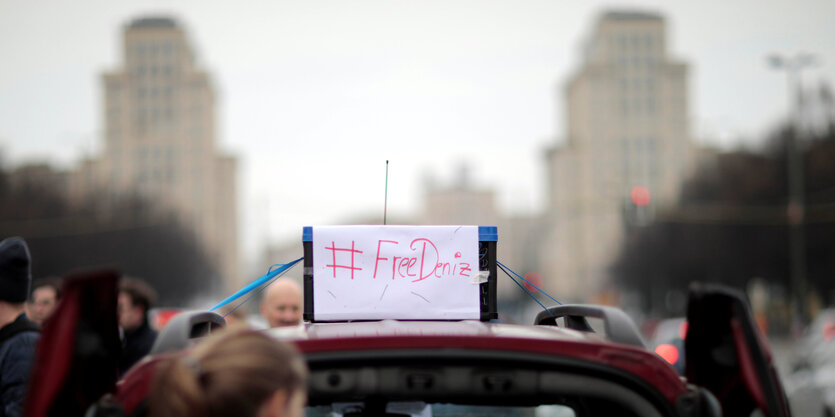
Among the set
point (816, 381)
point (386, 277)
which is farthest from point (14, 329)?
point (816, 381)

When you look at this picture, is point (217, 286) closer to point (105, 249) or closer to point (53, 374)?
point (105, 249)

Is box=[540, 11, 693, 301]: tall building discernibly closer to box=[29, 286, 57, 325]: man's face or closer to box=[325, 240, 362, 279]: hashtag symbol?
box=[29, 286, 57, 325]: man's face

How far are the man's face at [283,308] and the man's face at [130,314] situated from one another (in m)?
1.42

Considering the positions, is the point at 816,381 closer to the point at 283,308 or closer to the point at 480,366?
the point at 283,308

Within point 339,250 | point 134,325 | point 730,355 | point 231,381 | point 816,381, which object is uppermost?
point 339,250

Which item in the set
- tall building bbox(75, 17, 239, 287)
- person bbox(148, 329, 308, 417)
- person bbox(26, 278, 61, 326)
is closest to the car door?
person bbox(148, 329, 308, 417)

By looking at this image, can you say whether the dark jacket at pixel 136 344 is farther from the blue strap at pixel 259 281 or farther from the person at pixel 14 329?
the blue strap at pixel 259 281

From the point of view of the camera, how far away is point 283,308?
21.5ft

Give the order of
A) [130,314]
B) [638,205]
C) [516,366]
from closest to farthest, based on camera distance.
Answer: [516,366] < [130,314] < [638,205]

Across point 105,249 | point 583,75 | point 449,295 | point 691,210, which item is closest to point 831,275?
point 691,210

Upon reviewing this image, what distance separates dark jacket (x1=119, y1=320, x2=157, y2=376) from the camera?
23.8 feet

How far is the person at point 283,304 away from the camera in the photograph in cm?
655

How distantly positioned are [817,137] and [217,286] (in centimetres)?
8458

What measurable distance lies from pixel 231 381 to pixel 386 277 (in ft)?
4.53
